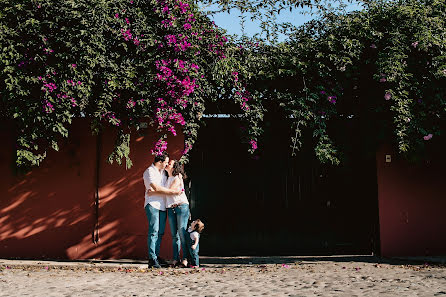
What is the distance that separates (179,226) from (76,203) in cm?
212

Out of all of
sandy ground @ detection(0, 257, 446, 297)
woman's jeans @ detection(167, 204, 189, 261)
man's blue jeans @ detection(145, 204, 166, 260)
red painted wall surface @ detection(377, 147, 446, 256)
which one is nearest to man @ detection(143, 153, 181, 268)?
man's blue jeans @ detection(145, 204, 166, 260)

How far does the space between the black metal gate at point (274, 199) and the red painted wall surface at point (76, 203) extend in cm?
82

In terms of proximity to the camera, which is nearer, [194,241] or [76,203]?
[194,241]

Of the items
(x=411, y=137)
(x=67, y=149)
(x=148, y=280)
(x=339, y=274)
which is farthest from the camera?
(x=67, y=149)

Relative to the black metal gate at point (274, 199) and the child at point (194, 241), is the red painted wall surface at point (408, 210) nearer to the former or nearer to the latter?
the black metal gate at point (274, 199)

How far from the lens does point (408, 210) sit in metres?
8.40

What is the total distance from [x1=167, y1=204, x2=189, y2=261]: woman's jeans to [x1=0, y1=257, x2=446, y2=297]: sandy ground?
0.39 meters

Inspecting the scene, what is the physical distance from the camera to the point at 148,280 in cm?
598

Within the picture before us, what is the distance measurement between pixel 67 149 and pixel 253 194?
3402 millimetres

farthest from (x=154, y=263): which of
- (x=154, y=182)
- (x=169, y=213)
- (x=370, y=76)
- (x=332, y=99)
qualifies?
(x=370, y=76)

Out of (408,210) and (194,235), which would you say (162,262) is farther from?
(408,210)

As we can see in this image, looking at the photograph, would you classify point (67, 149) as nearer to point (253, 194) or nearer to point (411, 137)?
point (253, 194)

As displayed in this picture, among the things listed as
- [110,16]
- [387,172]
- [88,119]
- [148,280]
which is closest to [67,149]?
[88,119]

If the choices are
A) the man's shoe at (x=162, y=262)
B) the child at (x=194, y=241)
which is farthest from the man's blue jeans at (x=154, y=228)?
the child at (x=194, y=241)
